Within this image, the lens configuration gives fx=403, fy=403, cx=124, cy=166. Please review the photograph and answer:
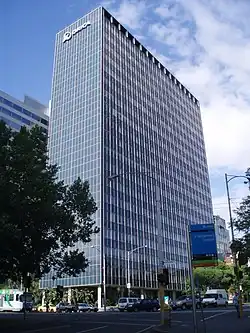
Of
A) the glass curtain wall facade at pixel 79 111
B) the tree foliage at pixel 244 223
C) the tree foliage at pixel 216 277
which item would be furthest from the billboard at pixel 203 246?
the tree foliage at pixel 216 277

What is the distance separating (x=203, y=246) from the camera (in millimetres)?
16344

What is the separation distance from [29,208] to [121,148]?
73.2m

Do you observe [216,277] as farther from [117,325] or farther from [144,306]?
[117,325]

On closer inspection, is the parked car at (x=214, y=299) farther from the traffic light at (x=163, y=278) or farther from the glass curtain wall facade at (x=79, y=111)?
the traffic light at (x=163, y=278)

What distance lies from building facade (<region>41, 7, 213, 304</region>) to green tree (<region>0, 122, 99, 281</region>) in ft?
170

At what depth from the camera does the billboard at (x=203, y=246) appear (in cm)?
1603

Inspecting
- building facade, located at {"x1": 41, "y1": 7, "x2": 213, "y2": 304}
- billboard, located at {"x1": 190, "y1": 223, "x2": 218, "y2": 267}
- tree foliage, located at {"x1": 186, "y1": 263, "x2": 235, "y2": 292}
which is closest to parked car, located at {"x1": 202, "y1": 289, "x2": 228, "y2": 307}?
building facade, located at {"x1": 41, "y1": 7, "x2": 213, "y2": 304}

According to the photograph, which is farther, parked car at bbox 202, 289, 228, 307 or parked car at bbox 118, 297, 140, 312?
parked car at bbox 202, 289, 228, 307

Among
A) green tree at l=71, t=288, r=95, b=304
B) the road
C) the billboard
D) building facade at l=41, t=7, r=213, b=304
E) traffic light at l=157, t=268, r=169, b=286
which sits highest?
building facade at l=41, t=7, r=213, b=304

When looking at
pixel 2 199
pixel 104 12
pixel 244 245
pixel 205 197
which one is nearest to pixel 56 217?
Answer: pixel 2 199

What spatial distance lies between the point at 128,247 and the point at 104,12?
58.6 meters

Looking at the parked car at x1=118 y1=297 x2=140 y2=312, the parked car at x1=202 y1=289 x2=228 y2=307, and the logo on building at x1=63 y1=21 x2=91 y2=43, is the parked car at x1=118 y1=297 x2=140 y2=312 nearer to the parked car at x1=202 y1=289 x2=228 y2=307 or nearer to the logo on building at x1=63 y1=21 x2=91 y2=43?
the parked car at x1=202 y1=289 x2=228 y2=307

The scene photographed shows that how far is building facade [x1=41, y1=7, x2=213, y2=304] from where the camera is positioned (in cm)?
8325

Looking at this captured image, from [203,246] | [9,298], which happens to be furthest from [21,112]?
[203,246]
